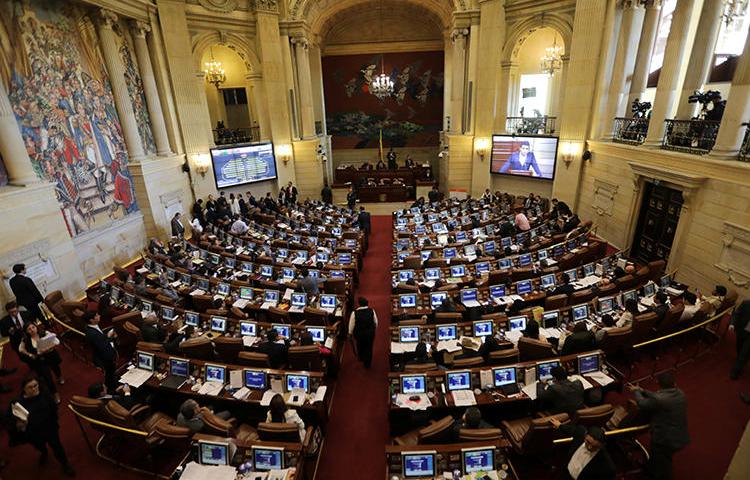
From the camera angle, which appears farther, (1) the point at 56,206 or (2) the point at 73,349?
(1) the point at 56,206

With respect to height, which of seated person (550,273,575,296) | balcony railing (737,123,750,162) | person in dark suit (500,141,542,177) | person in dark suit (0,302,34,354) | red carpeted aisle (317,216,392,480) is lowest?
red carpeted aisle (317,216,392,480)

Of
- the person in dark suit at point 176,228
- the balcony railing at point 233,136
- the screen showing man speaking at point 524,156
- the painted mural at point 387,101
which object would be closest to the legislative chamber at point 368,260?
the screen showing man speaking at point 524,156

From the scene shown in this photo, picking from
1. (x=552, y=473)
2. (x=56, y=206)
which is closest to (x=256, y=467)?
(x=552, y=473)

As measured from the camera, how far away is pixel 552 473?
5.34 meters

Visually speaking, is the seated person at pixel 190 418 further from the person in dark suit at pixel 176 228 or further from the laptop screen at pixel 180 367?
the person in dark suit at pixel 176 228

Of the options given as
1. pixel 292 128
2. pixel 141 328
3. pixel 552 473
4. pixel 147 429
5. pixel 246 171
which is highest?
pixel 292 128

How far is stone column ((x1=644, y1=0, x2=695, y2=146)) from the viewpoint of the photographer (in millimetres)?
10820

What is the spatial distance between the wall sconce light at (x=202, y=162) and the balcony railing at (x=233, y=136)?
2350 mm

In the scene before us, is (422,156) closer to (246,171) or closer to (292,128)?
(292,128)

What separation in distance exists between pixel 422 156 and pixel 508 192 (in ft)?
27.2

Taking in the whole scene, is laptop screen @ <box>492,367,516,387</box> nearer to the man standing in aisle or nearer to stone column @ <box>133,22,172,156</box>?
the man standing in aisle

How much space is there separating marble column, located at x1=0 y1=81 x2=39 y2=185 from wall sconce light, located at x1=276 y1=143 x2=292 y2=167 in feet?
35.6

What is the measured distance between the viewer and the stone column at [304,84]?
19.4 metres

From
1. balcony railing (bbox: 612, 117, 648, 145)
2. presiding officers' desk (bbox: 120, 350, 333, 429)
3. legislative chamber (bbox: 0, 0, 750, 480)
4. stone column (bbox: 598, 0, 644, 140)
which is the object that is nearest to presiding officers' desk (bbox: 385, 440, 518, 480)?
legislative chamber (bbox: 0, 0, 750, 480)
